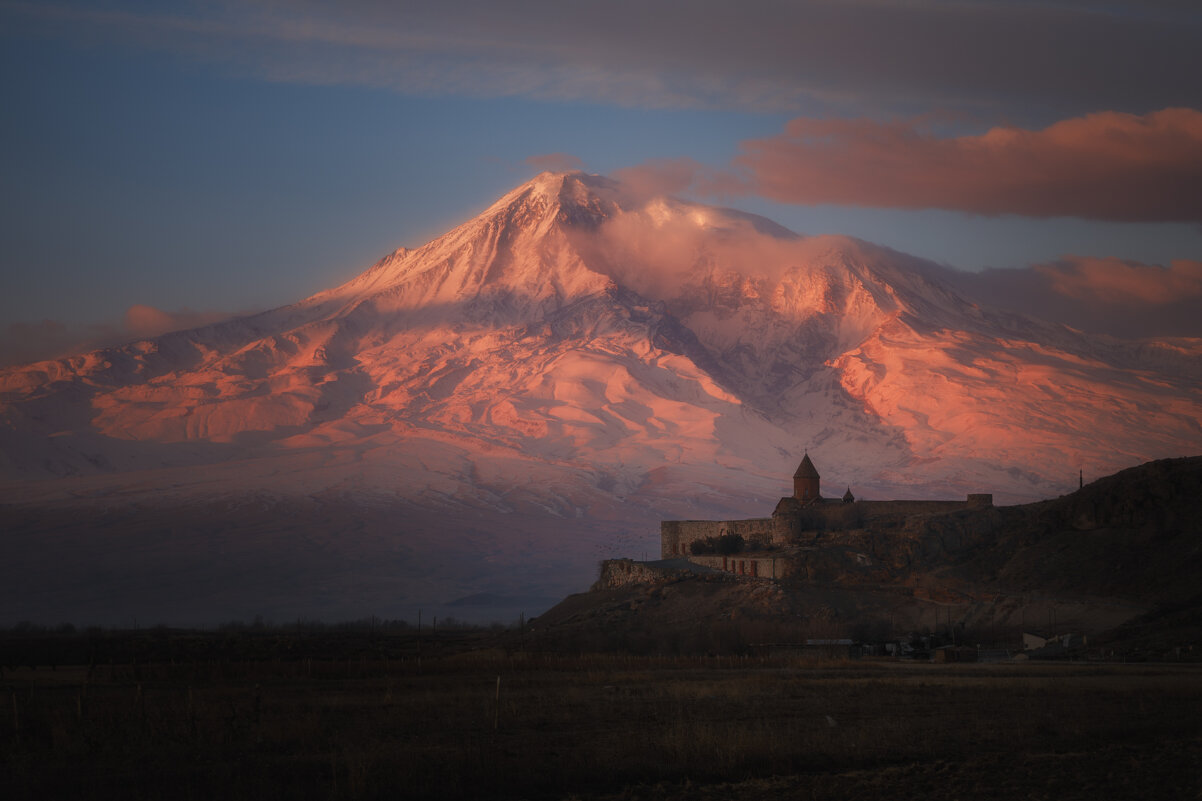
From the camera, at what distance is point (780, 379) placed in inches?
7800

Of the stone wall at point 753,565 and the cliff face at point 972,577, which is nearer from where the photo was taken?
the cliff face at point 972,577

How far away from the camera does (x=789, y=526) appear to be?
2501 inches

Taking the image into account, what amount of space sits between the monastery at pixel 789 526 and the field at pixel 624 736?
2813cm

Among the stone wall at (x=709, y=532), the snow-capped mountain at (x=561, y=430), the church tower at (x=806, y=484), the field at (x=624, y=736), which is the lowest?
the field at (x=624, y=736)

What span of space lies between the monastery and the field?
2813cm

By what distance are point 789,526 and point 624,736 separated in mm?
42651

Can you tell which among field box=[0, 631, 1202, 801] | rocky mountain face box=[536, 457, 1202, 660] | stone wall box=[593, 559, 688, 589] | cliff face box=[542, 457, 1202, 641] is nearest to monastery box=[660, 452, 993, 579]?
rocky mountain face box=[536, 457, 1202, 660]

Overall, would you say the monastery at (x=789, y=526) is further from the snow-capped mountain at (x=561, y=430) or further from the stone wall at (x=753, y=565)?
the snow-capped mountain at (x=561, y=430)

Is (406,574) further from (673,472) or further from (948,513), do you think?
(948,513)

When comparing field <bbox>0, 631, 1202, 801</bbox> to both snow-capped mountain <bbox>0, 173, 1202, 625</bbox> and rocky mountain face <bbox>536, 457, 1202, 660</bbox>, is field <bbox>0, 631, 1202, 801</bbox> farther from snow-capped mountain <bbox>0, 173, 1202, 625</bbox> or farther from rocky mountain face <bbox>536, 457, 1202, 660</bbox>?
snow-capped mountain <bbox>0, 173, 1202, 625</bbox>

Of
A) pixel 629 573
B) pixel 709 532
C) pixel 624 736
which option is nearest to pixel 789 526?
pixel 709 532

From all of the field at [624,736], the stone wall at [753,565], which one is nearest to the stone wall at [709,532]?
the stone wall at [753,565]

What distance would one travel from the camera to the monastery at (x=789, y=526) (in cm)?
6253

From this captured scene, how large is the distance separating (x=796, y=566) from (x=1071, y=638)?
15105 millimetres
